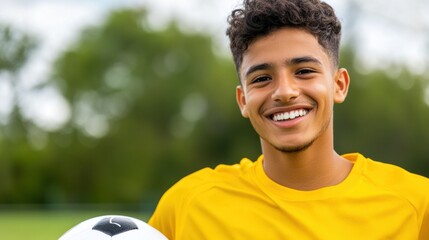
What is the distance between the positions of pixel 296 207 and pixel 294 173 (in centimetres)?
18

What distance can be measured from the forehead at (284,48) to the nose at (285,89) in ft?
0.30

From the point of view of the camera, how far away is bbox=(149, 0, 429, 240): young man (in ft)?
11.1

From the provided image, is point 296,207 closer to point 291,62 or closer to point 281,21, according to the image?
point 291,62

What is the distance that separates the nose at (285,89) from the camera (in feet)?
10.8

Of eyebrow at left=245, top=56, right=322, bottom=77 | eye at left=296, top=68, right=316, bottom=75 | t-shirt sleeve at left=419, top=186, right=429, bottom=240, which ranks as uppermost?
eyebrow at left=245, top=56, right=322, bottom=77

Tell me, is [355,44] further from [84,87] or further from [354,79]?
[84,87]

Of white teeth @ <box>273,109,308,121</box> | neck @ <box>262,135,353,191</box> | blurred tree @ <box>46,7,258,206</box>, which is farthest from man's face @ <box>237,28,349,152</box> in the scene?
blurred tree @ <box>46,7,258,206</box>

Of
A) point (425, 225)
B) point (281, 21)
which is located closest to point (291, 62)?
point (281, 21)

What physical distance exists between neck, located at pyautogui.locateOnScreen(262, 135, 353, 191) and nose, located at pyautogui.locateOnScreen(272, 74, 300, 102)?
351 millimetres

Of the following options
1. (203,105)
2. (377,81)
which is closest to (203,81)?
(203,105)

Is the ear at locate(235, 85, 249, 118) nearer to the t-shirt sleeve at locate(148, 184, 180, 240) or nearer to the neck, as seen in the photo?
the neck

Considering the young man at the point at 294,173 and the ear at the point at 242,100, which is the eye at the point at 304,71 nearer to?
the young man at the point at 294,173

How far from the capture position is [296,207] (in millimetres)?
3498

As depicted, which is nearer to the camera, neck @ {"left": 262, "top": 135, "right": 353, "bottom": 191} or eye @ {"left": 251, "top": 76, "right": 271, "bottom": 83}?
eye @ {"left": 251, "top": 76, "right": 271, "bottom": 83}
